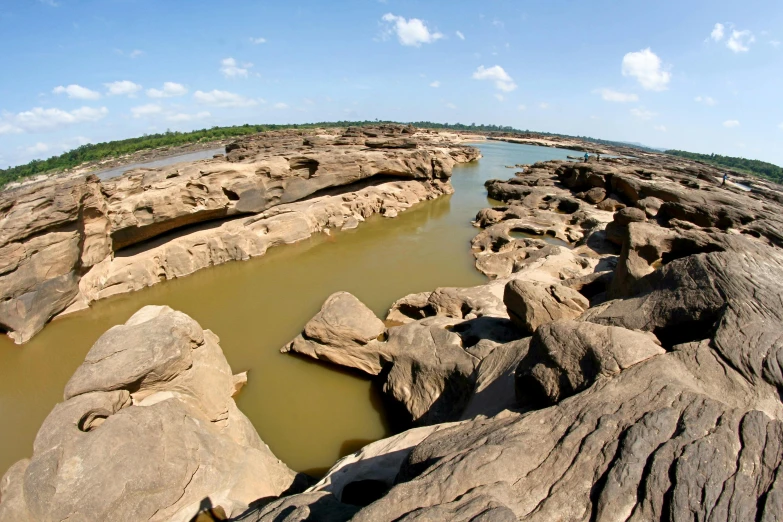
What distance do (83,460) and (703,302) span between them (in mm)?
7581

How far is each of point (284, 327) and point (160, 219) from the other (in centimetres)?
656

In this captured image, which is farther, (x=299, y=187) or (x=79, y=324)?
(x=299, y=187)

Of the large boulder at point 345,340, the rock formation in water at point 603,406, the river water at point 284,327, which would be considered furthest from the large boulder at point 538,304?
the river water at point 284,327

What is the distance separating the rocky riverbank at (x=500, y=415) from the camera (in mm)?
2754

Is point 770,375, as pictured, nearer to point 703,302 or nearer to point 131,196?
point 703,302

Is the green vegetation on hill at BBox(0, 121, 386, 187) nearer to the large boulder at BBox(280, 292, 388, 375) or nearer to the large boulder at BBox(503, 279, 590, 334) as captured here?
the large boulder at BBox(280, 292, 388, 375)

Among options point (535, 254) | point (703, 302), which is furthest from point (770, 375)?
point (535, 254)

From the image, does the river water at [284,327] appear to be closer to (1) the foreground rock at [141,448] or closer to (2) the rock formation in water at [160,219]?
(2) the rock formation in water at [160,219]

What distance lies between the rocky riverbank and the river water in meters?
0.56

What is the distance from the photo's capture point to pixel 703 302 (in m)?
4.77

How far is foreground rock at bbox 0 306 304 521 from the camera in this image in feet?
13.0

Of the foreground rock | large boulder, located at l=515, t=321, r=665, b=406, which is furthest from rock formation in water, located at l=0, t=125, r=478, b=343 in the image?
large boulder, located at l=515, t=321, r=665, b=406

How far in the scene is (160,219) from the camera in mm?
12359

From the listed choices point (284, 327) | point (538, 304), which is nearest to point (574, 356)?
point (538, 304)
